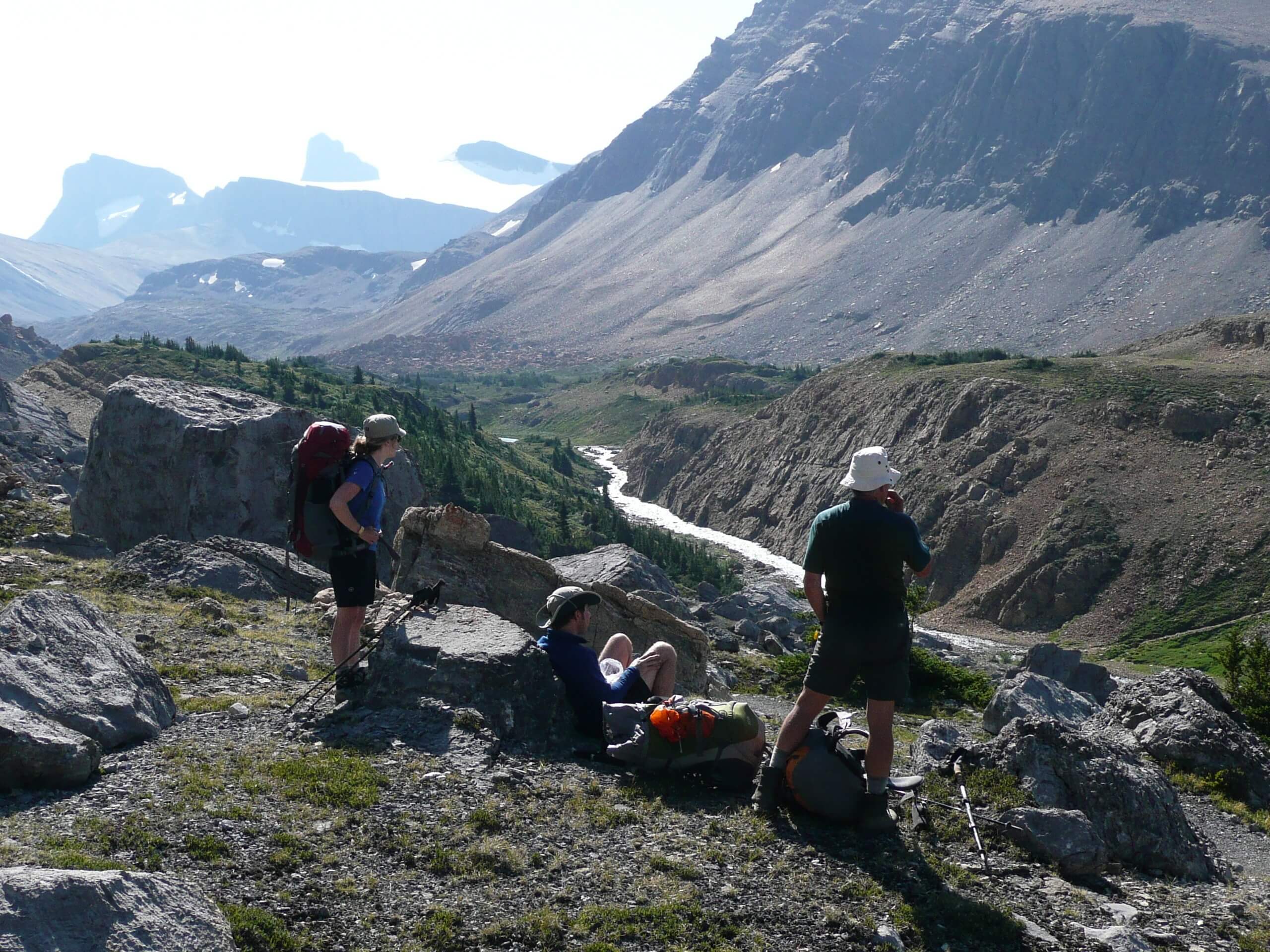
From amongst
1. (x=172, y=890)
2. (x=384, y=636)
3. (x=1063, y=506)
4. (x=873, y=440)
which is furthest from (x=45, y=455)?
(x=873, y=440)

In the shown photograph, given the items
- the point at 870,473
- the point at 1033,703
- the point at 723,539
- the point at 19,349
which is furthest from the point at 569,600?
the point at 19,349

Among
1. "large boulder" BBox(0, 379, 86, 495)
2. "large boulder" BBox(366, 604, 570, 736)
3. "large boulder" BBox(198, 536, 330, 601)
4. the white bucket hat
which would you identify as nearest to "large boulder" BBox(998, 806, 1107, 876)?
the white bucket hat

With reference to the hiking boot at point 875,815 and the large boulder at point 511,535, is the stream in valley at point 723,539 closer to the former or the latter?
the large boulder at point 511,535

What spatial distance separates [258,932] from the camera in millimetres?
7035

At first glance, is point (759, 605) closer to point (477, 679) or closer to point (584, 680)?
point (584, 680)

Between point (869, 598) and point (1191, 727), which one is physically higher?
point (869, 598)

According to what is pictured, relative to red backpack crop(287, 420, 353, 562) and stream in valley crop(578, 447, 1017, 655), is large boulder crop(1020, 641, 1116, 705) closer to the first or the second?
stream in valley crop(578, 447, 1017, 655)

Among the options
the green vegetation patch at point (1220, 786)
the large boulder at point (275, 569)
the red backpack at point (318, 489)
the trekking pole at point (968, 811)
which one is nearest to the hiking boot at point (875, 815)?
the trekking pole at point (968, 811)

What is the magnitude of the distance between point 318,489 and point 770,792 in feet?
19.2

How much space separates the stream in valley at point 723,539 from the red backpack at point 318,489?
144 ft

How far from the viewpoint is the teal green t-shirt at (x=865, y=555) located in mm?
8984

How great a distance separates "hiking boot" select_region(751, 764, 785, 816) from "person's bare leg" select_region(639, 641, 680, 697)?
220 centimetres

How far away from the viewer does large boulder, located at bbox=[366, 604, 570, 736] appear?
11.4 metres

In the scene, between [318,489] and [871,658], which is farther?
[318,489]
